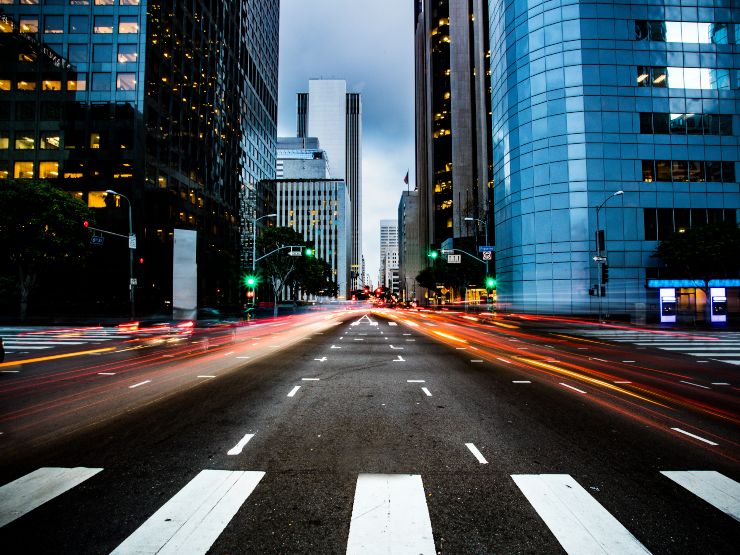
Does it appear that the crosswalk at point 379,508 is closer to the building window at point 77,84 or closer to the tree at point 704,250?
the tree at point 704,250

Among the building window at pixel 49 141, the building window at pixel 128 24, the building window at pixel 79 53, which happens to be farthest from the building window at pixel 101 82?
the building window at pixel 49 141

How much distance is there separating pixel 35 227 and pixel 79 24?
32015mm

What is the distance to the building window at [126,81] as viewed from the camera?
44219 millimetres

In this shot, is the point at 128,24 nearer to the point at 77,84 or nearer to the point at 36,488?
the point at 77,84

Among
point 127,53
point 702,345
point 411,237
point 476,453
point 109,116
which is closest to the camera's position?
point 476,453

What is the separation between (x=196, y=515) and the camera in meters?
3.53

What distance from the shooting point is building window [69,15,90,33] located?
1769 inches

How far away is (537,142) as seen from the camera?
41.5 metres

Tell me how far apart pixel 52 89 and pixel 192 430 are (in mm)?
56492

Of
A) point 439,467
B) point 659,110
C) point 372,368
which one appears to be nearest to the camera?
point 439,467

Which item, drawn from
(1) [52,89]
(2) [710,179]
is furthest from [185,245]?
(2) [710,179]

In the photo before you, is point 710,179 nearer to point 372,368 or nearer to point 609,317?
point 609,317

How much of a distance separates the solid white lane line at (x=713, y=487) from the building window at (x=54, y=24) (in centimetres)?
6509

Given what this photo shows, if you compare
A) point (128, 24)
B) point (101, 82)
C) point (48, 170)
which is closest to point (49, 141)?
point (48, 170)
